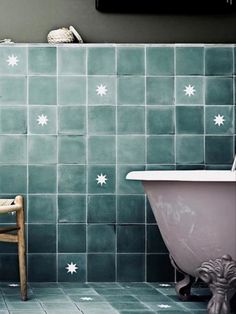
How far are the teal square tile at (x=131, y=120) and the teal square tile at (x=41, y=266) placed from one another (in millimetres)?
772

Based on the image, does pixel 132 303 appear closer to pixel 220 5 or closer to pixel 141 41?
pixel 141 41

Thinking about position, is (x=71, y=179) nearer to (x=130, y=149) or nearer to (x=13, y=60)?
(x=130, y=149)

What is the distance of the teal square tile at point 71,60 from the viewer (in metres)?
3.76

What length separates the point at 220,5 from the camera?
12.9 feet

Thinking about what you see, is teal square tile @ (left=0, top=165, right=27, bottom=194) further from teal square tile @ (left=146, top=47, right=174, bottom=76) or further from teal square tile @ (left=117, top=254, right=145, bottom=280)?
teal square tile @ (left=146, top=47, right=174, bottom=76)

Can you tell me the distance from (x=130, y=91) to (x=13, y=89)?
0.62 m

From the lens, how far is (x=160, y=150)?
379 centimetres

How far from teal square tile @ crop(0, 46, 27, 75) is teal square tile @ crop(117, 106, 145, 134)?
57 centimetres

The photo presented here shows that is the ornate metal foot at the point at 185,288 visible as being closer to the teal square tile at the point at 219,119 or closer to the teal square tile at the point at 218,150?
the teal square tile at the point at 218,150

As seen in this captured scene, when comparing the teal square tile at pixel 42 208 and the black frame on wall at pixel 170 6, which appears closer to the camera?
the teal square tile at pixel 42 208

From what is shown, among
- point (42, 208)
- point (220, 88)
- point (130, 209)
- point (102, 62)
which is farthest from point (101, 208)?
point (220, 88)

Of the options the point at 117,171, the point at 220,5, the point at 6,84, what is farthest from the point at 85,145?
the point at 220,5

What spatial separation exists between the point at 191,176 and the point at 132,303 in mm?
705

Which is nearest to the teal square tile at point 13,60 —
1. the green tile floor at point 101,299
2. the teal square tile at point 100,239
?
the teal square tile at point 100,239
